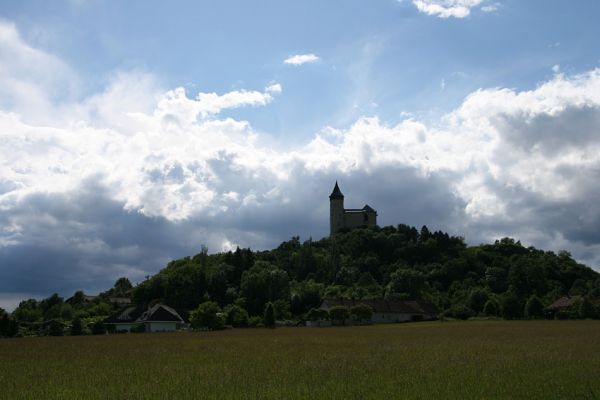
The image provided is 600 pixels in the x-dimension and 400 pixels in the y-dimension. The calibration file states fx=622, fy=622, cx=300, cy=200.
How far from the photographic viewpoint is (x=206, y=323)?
88688 mm

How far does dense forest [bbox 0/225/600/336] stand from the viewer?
109 m

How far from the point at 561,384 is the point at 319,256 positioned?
157 m

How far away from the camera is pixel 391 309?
126m

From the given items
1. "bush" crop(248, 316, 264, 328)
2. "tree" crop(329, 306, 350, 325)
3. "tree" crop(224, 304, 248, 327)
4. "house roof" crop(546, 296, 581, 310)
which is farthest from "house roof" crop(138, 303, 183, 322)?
"house roof" crop(546, 296, 581, 310)

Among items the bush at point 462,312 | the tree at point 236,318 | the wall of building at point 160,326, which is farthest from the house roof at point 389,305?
the wall of building at point 160,326

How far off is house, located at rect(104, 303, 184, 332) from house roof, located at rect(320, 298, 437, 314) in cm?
3052

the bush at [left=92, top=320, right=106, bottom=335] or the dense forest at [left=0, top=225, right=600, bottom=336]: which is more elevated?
the dense forest at [left=0, top=225, right=600, bottom=336]

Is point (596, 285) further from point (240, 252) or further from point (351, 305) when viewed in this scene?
point (240, 252)

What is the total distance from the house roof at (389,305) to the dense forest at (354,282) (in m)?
4.13

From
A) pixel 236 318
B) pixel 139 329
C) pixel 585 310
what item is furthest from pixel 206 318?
pixel 585 310

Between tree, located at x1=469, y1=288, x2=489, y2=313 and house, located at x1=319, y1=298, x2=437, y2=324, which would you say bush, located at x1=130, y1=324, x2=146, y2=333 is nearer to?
house, located at x1=319, y1=298, x2=437, y2=324

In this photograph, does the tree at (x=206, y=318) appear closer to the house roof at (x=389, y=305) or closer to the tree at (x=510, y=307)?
the house roof at (x=389, y=305)

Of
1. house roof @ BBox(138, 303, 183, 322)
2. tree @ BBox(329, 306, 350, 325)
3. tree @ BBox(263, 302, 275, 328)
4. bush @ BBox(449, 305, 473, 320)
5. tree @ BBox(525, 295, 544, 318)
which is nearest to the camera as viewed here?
tree @ BBox(263, 302, 275, 328)

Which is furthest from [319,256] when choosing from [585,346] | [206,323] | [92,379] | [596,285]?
[92,379]
